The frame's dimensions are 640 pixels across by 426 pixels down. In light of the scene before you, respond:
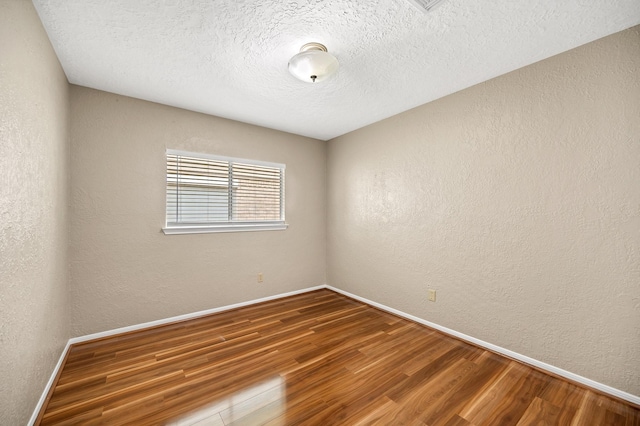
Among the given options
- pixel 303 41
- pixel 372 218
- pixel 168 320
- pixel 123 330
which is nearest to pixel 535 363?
pixel 372 218

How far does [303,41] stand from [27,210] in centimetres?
197

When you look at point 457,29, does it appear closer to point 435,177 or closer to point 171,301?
point 435,177

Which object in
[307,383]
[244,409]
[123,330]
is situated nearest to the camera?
[244,409]

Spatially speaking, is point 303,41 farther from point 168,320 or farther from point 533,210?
point 168,320

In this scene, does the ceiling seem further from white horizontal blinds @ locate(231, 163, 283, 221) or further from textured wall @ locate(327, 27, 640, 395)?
white horizontal blinds @ locate(231, 163, 283, 221)

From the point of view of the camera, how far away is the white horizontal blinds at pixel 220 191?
298cm

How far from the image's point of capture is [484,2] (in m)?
1.50

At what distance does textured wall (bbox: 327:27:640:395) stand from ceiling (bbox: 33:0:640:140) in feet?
0.88

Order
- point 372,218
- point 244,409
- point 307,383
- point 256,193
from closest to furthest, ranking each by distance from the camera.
→ 1. point 244,409
2. point 307,383
3. point 372,218
4. point 256,193

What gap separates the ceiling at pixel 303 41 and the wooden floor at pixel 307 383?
2.42 meters

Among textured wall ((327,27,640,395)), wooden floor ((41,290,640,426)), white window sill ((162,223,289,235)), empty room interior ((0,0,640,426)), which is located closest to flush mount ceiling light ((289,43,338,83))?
empty room interior ((0,0,640,426))

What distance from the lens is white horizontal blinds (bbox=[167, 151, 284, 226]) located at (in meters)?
2.98

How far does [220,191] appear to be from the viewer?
3.29 m

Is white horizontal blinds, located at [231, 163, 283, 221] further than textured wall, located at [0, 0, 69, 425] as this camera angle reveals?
Yes
